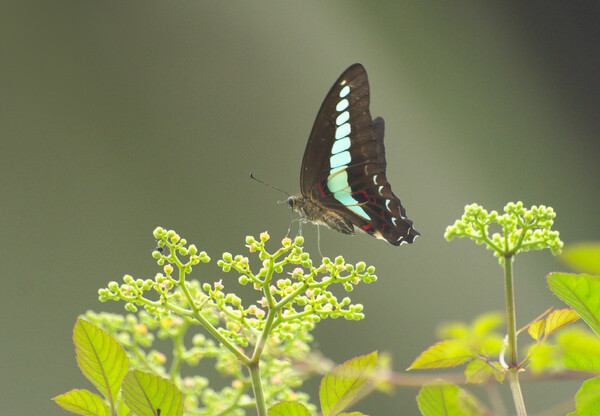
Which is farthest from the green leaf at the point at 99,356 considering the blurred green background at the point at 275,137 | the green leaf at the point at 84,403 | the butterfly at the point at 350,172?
the blurred green background at the point at 275,137

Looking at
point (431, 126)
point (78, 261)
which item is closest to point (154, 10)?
point (78, 261)

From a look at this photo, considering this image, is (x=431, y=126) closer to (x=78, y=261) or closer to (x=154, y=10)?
(x=154, y=10)

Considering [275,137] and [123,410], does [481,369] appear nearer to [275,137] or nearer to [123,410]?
[123,410]

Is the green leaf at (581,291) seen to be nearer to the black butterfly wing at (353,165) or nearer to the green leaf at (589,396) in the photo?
the green leaf at (589,396)

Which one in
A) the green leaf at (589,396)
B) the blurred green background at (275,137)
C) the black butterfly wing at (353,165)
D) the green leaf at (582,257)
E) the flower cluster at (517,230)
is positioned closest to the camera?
the green leaf at (582,257)

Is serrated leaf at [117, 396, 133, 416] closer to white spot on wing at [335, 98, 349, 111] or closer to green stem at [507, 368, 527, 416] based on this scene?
green stem at [507, 368, 527, 416]

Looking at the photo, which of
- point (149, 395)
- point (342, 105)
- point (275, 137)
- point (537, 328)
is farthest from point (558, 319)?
point (275, 137)
